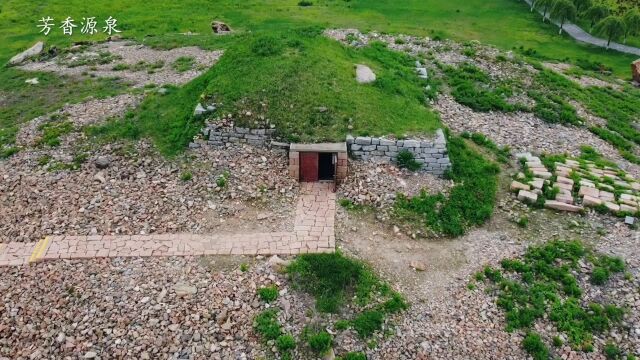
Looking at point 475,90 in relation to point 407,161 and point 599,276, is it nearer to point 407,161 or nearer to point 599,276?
point 407,161

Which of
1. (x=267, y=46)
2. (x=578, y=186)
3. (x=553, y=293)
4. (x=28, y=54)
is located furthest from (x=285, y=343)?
(x=28, y=54)

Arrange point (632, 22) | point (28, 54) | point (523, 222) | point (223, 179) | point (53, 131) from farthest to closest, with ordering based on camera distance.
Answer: point (632, 22)
point (28, 54)
point (53, 131)
point (223, 179)
point (523, 222)

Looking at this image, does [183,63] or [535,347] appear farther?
[183,63]

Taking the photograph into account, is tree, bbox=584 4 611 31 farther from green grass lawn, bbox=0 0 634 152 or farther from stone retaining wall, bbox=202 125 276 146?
stone retaining wall, bbox=202 125 276 146

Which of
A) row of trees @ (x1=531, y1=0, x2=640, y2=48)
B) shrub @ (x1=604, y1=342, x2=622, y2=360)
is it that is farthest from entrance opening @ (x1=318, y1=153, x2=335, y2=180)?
row of trees @ (x1=531, y1=0, x2=640, y2=48)

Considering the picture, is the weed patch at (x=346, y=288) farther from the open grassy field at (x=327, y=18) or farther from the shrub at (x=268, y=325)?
the open grassy field at (x=327, y=18)

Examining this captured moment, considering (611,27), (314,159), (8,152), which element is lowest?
(8,152)
